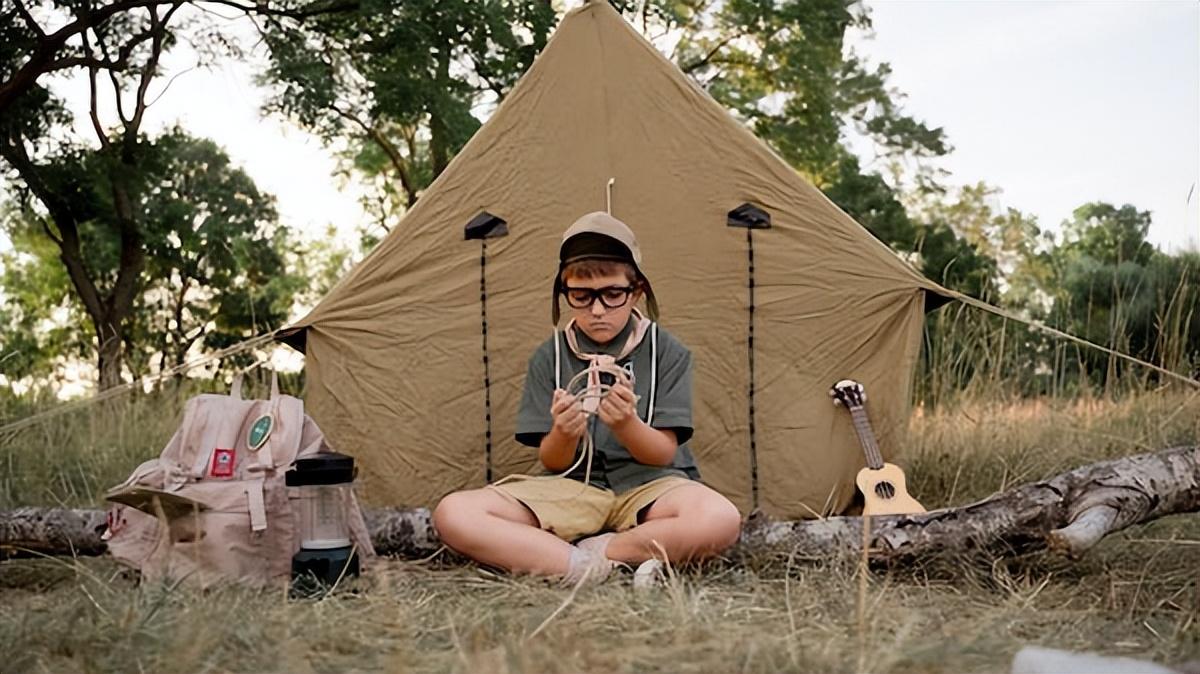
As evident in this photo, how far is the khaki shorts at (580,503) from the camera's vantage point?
2.56m

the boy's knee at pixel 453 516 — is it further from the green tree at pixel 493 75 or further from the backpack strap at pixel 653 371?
the green tree at pixel 493 75

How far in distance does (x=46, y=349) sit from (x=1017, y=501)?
13469 mm

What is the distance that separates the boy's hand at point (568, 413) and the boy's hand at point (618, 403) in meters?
0.04

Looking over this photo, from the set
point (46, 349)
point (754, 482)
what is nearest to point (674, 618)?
point (754, 482)

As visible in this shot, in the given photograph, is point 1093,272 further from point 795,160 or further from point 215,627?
point 215,627

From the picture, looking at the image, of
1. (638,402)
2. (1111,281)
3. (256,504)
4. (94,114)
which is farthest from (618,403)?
(94,114)

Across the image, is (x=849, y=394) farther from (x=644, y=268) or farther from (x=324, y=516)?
(x=324, y=516)

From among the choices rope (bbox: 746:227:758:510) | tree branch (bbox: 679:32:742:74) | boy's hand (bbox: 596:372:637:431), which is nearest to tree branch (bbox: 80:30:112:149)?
tree branch (bbox: 679:32:742:74)

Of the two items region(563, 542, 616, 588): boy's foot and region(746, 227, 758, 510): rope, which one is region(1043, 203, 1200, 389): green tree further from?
region(563, 542, 616, 588): boy's foot

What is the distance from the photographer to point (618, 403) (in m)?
2.42

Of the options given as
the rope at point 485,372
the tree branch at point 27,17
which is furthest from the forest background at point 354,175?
the rope at point 485,372

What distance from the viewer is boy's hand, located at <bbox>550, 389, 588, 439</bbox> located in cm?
244

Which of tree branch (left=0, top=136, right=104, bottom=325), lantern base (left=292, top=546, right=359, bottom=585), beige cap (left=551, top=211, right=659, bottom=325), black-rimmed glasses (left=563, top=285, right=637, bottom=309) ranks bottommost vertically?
lantern base (left=292, top=546, right=359, bottom=585)

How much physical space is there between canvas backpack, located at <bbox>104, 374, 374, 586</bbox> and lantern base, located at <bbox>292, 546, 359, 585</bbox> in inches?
2.5
